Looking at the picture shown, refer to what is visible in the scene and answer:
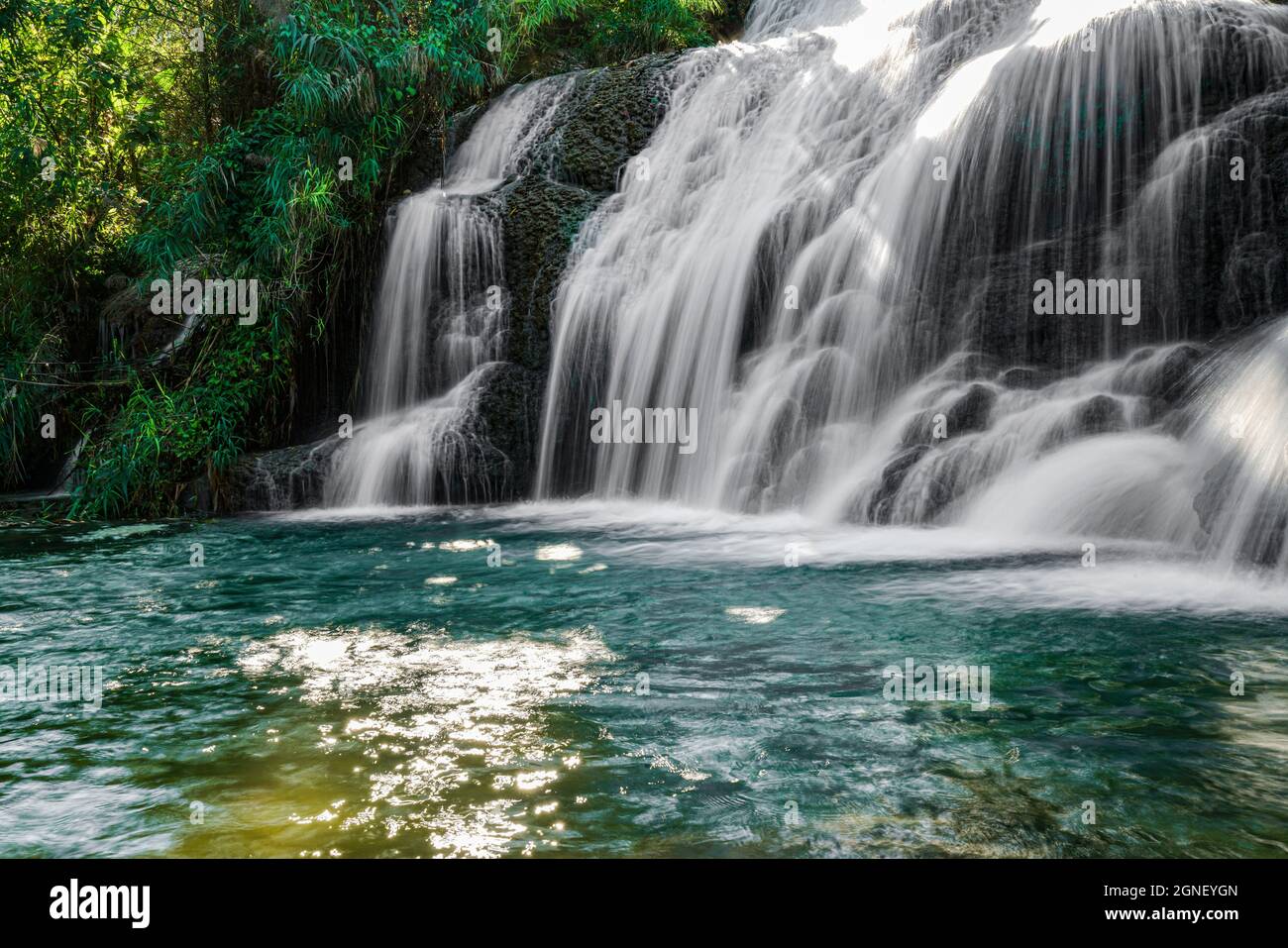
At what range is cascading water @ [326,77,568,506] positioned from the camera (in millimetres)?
10086

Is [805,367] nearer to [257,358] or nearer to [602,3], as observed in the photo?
[257,358]

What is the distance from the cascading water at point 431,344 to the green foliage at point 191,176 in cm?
80

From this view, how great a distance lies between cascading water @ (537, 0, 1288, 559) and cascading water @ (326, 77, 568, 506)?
90 cm

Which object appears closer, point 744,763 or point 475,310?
point 744,763

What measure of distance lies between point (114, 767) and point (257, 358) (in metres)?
8.61

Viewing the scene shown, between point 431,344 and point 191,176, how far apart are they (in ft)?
10.9

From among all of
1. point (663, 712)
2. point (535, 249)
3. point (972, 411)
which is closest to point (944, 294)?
point (972, 411)

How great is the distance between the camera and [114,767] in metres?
3.17

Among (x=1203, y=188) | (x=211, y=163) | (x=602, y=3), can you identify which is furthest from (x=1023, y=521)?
(x=602, y=3)

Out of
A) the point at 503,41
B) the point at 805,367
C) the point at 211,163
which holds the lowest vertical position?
the point at 805,367

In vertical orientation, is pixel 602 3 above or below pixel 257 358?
above

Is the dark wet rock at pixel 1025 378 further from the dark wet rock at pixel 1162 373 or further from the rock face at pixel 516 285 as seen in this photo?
the rock face at pixel 516 285
